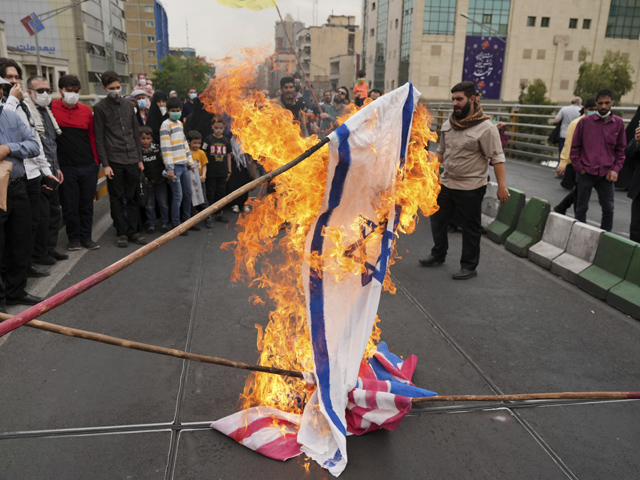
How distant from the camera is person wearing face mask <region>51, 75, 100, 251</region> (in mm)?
6602

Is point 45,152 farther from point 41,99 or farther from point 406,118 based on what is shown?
point 406,118

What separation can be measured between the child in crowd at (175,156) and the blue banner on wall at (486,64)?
2140 centimetres

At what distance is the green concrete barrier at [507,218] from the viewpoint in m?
7.59

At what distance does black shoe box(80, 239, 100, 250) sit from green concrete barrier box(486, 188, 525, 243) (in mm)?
6003

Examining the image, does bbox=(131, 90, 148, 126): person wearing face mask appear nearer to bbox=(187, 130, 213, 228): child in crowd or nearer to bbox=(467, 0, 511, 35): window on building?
bbox=(187, 130, 213, 228): child in crowd

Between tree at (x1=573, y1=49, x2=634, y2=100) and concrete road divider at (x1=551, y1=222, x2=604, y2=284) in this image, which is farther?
tree at (x1=573, y1=49, x2=634, y2=100)

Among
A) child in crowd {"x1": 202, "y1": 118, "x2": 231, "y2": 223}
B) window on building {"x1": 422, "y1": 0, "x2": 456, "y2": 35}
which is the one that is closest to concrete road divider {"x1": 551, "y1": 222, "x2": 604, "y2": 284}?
child in crowd {"x1": 202, "y1": 118, "x2": 231, "y2": 223}

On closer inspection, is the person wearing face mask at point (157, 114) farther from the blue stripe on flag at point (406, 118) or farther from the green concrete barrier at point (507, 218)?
the blue stripe on flag at point (406, 118)

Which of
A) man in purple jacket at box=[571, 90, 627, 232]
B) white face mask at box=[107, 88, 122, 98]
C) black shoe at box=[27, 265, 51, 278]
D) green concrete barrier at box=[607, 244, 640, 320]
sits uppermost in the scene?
white face mask at box=[107, 88, 122, 98]

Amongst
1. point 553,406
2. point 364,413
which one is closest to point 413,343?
point 553,406

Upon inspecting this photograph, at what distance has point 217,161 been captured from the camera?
8961mm

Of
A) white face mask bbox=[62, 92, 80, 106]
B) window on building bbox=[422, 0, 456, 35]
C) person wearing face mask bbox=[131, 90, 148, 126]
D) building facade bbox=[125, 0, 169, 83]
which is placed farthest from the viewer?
building facade bbox=[125, 0, 169, 83]

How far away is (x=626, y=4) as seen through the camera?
56.7m

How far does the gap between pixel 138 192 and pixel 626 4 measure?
67090mm
